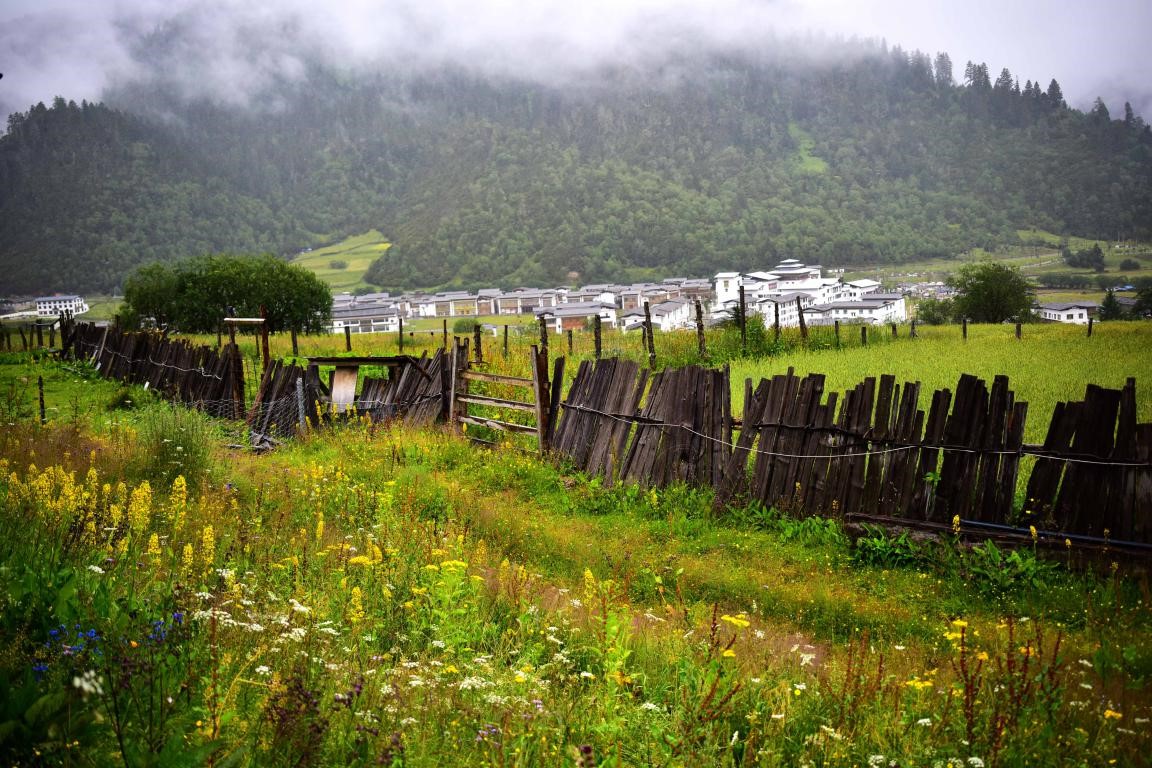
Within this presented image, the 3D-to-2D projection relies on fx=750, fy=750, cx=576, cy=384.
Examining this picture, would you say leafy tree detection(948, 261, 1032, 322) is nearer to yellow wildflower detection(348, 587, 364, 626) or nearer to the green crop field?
yellow wildflower detection(348, 587, 364, 626)

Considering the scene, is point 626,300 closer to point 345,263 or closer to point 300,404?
point 345,263

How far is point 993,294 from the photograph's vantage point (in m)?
45.7

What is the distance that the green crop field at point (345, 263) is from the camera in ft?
537

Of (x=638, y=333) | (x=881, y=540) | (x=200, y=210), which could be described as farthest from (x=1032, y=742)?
(x=200, y=210)

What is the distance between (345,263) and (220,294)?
133 m

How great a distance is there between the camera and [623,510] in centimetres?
917

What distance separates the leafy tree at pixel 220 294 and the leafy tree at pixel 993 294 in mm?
46579

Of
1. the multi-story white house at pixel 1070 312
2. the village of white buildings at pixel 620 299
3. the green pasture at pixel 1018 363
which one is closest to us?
the green pasture at pixel 1018 363

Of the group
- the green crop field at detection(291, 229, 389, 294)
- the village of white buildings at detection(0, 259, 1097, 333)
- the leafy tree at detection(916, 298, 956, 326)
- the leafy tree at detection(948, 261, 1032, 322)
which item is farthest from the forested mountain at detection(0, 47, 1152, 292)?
the leafy tree at detection(948, 261, 1032, 322)

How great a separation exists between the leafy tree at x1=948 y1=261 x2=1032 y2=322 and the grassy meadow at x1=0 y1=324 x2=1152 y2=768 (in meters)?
42.0

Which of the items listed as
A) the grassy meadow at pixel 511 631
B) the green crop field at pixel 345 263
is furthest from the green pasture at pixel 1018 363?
the green crop field at pixel 345 263

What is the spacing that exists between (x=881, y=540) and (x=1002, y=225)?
4661 inches

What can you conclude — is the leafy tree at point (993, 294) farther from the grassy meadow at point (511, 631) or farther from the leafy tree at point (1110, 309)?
the grassy meadow at point (511, 631)

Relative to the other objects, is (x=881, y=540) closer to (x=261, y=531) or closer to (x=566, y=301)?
(x=261, y=531)
